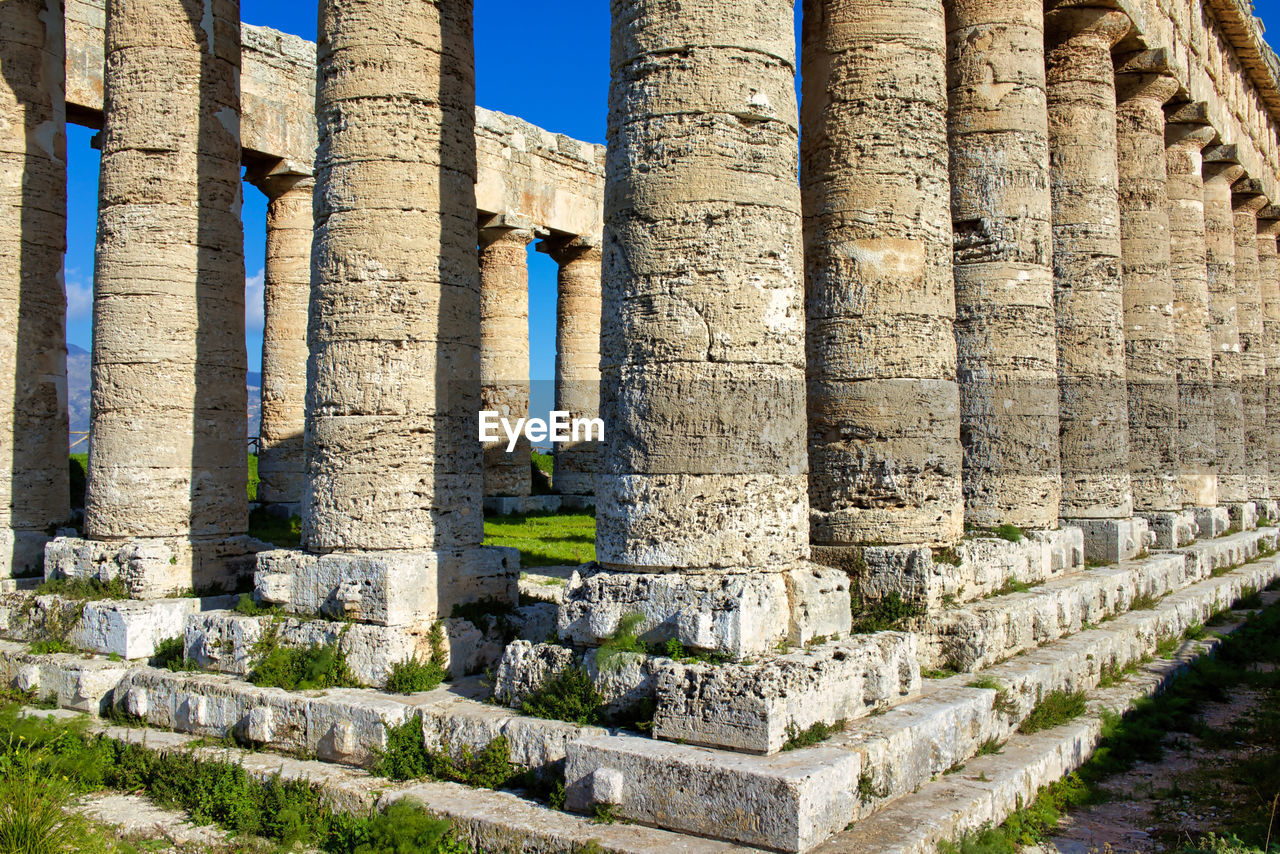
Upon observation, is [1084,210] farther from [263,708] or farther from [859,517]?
[263,708]

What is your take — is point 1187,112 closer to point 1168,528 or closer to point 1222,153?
point 1222,153

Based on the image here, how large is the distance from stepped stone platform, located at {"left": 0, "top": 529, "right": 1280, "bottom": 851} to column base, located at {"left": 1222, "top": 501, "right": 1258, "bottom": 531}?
1032 cm

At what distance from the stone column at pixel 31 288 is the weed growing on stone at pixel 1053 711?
32.8ft

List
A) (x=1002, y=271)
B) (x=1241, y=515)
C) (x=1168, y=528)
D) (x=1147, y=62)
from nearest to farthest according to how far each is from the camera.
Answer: (x=1002, y=271)
(x=1168, y=528)
(x=1147, y=62)
(x=1241, y=515)

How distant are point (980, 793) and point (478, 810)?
9.24 feet

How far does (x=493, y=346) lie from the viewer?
20.8 m

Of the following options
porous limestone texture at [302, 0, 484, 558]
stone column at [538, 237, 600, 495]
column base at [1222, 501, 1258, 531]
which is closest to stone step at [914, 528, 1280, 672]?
porous limestone texture at [302, 0, 484, 558]

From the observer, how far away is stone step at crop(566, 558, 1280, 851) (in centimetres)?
480

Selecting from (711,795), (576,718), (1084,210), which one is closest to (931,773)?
(711,795)

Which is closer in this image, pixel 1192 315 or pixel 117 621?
pixel 117 621

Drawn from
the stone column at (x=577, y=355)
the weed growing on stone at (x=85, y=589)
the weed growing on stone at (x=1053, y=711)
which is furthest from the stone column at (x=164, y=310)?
the stone column at (x=577, y=355)

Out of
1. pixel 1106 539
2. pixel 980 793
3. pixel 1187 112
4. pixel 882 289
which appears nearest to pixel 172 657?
pixel 980 793

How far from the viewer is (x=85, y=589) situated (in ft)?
30.5

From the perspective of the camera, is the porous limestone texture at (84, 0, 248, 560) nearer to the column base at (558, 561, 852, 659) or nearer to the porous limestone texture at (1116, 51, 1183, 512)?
the column base at (558, 561, 852, 659)
